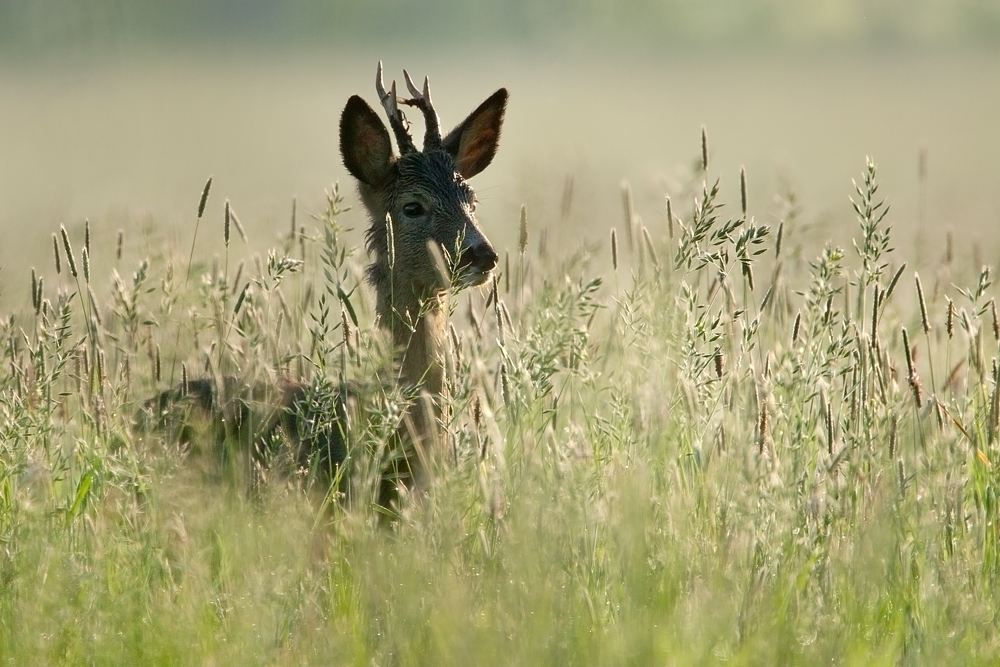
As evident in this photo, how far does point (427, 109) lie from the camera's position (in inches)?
290

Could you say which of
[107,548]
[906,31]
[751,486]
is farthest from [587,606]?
[906,31]

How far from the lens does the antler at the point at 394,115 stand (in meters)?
7.19

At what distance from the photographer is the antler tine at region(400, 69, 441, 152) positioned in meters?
7.26

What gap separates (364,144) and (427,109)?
0.39m

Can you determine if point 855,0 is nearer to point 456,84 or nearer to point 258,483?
point 456,84

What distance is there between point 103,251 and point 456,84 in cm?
3921

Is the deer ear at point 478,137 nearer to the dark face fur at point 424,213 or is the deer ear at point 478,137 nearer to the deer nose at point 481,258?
the dark face fur at point 424,213

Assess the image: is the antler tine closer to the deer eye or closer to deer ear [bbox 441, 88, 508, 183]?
deer ear [bbox 441, 88, 508, 183]

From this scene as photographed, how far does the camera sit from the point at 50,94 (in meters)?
44.3

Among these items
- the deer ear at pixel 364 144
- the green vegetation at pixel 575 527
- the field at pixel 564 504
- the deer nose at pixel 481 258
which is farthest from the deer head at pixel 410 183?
the green vegetation at pixel 575 527

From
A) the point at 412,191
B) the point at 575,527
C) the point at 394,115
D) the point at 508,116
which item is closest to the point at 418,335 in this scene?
the point at 412,191

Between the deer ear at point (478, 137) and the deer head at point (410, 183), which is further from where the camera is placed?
the deer ear at point (478, 137)

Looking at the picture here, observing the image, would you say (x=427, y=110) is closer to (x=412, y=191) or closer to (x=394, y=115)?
(x=394, y=115)

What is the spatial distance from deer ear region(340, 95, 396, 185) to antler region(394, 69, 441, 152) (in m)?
0.22
